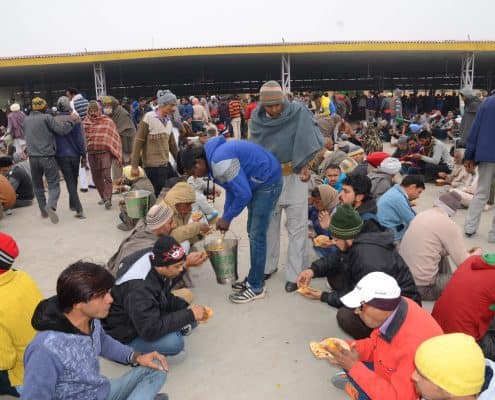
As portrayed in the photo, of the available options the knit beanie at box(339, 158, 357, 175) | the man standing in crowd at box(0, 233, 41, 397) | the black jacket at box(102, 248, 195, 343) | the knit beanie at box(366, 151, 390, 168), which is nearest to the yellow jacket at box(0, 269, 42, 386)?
the man standing in crowd at box(0, 233, 41, 397)

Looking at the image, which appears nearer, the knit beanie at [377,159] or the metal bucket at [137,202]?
the metal bucket at [137,202]

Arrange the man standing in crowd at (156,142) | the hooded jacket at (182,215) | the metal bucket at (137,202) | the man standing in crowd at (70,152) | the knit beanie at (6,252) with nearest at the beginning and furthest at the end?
the knit beanie at (6,252), the hooded jacket at (182,215), the metal bucket at (137,202), the man standing in crowd at (156,142), the man standing in crowd at (70,152)

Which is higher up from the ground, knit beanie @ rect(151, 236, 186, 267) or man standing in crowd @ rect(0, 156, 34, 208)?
knit beanie @ rect(151, 236, 186, 267)

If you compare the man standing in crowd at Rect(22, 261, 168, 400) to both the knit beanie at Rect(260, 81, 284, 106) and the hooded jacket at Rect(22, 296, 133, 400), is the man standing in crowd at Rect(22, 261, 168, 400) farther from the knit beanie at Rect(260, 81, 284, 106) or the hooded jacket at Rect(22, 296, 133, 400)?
the knit beanie at Rect(260, 81, 284, 106)

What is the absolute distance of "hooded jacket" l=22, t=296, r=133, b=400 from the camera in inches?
71.2

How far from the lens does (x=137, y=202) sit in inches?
204

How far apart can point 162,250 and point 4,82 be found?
27703 millimetres

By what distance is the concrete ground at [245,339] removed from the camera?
2855 millimetres

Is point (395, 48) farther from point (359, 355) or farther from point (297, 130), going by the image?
point (359, 355)

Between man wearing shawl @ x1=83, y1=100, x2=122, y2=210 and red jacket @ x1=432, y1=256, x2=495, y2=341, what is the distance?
17.2 feet

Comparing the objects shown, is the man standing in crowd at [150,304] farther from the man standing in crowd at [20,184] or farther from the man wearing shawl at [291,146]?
the man standing in crowd at [20,184]

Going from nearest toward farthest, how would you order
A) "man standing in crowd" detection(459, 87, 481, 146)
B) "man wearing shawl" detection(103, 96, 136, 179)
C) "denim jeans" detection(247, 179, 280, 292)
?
1. "denim jeans" detection(247, 179, 280, 292)
2. "man standing in crowd" detection(459, 87, 481, 146)
3. "man wearing shawl" detection(103, 96, 136, 179)

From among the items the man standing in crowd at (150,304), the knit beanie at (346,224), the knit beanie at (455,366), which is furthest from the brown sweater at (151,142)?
the knit beanie at (455,366)

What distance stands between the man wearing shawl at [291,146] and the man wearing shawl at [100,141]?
323cm
